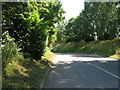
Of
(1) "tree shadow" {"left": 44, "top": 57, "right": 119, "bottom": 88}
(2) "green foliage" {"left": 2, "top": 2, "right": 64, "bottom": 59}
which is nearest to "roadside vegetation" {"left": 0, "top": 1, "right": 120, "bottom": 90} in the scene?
(2) "green foliage" {"left": 2, "top": 2, "right": 64, "bottom": 59}

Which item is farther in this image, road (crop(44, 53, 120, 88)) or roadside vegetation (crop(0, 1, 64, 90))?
road (crop(44, 53, 120, 88))

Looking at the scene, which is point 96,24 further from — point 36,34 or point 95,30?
point 36,34

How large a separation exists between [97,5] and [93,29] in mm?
7896

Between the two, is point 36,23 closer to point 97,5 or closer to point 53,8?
point 53,8

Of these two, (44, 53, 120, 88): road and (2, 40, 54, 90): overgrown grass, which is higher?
(2, 40, 54, 90): overgrown grass

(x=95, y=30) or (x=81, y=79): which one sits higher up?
(x=81, y=79)

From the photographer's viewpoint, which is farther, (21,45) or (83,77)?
(21,45)

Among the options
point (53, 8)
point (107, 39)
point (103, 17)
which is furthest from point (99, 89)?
point (107, 39)

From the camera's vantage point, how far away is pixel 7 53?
462 inches

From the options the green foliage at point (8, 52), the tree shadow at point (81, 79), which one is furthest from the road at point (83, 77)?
the green foliage at point (8, 52)

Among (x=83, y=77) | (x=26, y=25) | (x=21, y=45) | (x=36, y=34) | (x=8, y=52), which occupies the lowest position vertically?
(x=83, y=77)

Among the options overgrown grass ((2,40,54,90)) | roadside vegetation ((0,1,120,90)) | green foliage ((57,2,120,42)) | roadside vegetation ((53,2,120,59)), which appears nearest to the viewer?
overgrown grass ((2,40,54,90))

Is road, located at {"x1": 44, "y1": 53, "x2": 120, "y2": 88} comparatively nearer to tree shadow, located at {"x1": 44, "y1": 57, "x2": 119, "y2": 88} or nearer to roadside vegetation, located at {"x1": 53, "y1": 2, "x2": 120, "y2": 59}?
tree shadow, located at {"x1": 44, "y1": 57, "x2": 119, "y2": 88}

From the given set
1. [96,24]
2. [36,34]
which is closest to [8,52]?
[36,34]
